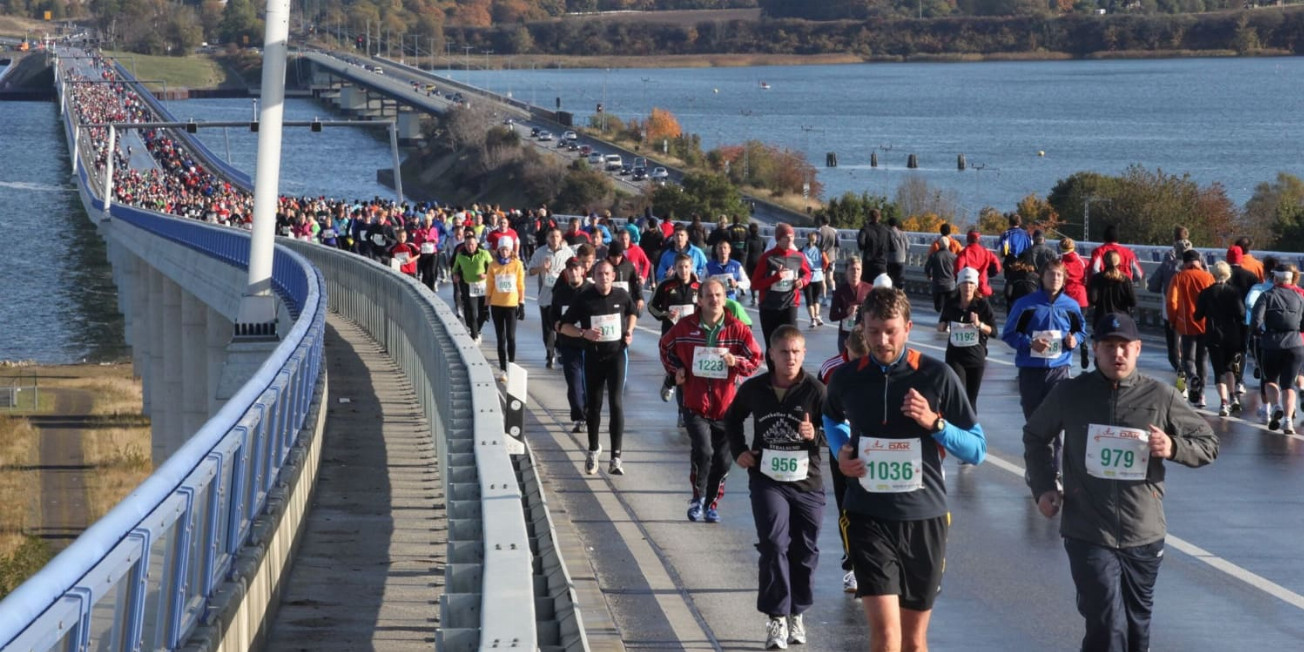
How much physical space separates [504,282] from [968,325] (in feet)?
25.0

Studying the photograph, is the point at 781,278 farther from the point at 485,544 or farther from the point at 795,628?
the point at 485,544

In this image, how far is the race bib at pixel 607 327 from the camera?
1552 centimetres

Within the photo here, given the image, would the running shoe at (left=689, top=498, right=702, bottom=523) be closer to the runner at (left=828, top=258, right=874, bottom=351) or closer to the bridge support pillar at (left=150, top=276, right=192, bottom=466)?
the runner at (left=828, top=258, right=874, bottom=351)

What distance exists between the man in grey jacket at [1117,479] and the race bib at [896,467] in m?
0.54

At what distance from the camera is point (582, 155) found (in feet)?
468

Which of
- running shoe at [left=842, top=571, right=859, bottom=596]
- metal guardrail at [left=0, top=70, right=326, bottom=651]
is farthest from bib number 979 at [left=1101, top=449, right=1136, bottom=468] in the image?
metal guardrail at [left=0, top=70, right=326, bottom=651]

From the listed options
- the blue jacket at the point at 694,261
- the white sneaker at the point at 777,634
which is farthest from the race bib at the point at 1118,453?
the blue jacket at the point at 694,261

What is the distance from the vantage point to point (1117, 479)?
26.6 ft

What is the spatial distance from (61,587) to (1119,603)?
14.5 ft

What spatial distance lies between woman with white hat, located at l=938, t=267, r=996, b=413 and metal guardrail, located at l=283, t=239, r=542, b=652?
372cm

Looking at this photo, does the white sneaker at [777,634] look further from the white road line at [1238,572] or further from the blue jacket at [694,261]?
the blue jacket at [694,261]

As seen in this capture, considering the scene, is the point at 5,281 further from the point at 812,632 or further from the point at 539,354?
the point at 812,632

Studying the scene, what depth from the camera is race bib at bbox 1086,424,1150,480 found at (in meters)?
8.07

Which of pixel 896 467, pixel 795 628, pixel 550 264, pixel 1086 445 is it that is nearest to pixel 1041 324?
pixel 795 628
